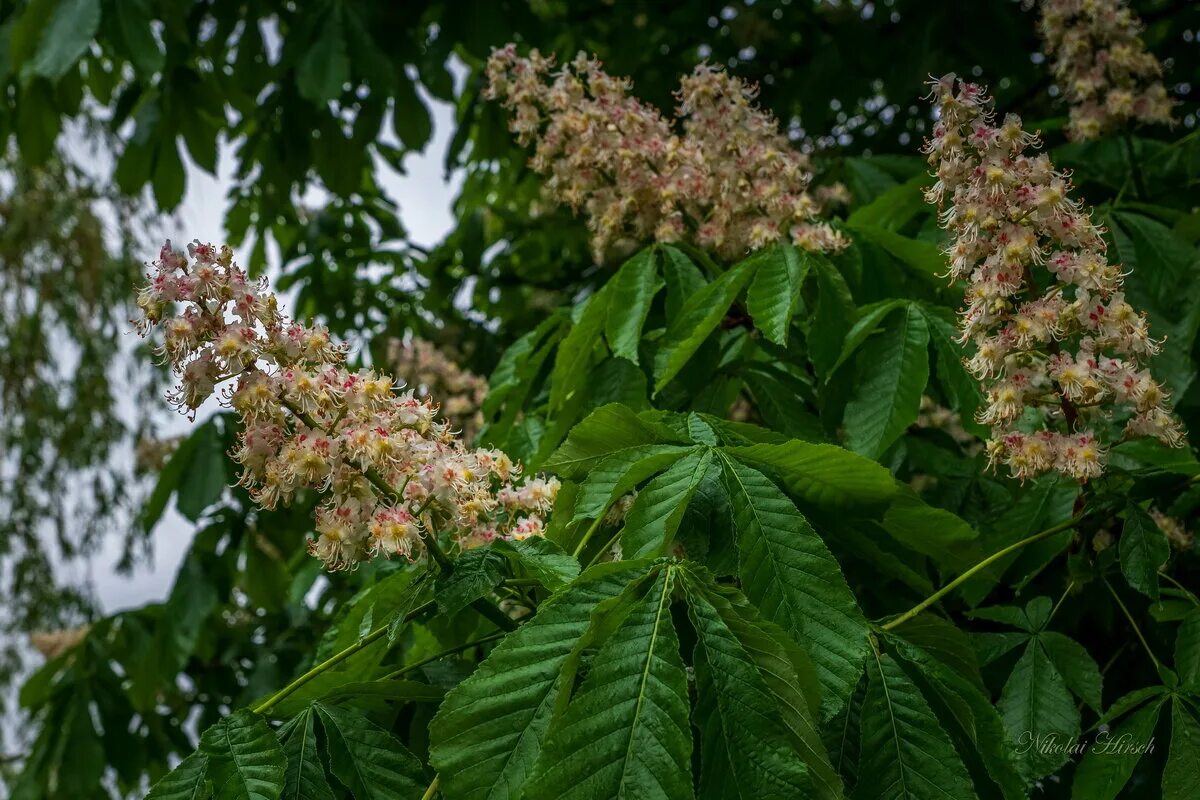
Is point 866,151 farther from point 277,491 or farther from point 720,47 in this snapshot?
point 277,491

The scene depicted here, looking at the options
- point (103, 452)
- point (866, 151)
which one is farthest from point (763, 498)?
point (103, 452)

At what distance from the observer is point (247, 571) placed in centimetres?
339

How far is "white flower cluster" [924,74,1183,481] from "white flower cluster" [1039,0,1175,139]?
1111 millimetres

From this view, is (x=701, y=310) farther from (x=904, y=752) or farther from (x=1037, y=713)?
(x=904, y=752)

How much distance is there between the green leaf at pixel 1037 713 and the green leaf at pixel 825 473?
1.30ft

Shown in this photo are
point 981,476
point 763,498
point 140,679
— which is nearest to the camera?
point 763,498

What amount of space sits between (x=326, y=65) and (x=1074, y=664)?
2372 millimetres

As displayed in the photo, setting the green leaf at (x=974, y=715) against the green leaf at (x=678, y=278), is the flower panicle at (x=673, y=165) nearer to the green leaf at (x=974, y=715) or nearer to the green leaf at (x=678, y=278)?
the green leaf at (x=678, y=278)

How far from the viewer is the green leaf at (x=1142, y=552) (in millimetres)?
1402

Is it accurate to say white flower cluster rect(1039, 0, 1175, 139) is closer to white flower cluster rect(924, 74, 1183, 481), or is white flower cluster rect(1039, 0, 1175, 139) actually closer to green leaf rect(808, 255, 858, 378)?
green leaf rect(808, 255, 858, 378)

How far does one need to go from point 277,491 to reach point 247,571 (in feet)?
7.37

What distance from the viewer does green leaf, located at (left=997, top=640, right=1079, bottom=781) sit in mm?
1419

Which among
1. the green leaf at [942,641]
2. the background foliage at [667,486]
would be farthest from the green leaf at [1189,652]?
the green leaf at [942,641]

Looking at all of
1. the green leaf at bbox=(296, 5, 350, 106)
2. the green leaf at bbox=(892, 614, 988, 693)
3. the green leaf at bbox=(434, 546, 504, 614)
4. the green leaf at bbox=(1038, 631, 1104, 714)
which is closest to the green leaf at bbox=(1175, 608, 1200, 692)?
the green leaf at bbox=(1038, 631, 1104, 714)
